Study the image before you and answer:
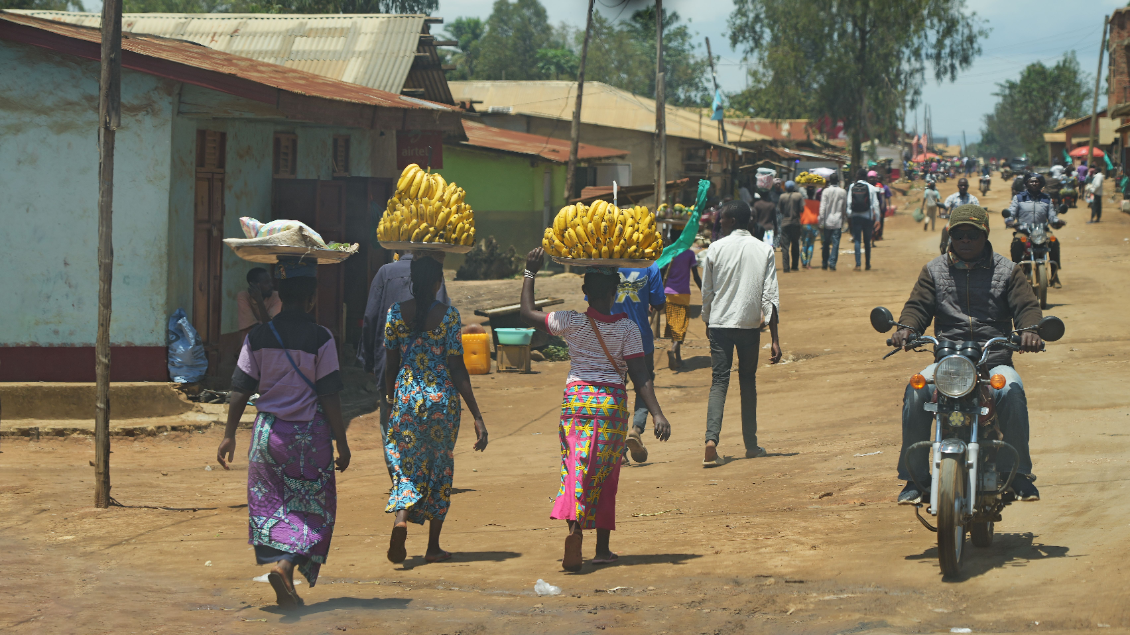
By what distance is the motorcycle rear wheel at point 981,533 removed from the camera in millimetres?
5680

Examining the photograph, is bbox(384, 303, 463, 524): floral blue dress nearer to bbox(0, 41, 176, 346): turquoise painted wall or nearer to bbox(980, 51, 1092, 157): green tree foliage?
bbox(0, 41, 176, 346): turquoise painted wall

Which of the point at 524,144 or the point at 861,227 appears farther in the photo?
the point at 524,144

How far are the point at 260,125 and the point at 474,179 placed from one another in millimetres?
15433

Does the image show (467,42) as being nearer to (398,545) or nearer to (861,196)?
(861,196)

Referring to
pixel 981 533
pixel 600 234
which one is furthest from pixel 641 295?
pixel 981 533

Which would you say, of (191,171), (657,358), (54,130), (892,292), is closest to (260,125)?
(191,171)

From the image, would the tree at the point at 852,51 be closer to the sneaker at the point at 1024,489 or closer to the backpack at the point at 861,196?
the backpack at the point at 861,196

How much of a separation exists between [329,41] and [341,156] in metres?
8.93

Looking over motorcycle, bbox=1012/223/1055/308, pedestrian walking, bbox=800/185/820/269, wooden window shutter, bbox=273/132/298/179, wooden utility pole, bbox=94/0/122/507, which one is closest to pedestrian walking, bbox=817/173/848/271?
pedestrian walking, bbox=800/185/820/269

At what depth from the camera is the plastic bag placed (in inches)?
413

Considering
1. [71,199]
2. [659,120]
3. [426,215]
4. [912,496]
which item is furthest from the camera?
[659,120]

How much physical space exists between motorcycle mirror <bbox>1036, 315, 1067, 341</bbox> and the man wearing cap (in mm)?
45

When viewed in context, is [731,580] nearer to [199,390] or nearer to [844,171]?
[199,390]

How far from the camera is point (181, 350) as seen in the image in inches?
412
